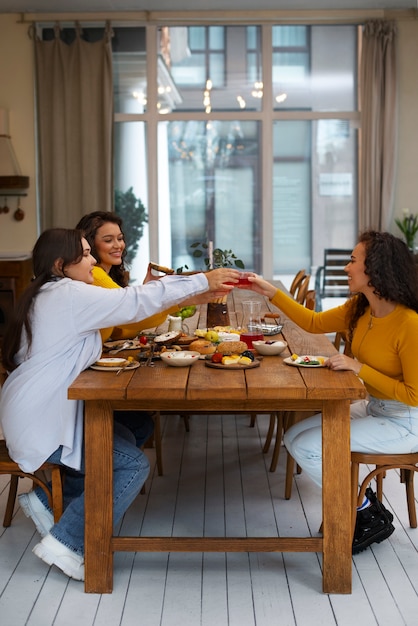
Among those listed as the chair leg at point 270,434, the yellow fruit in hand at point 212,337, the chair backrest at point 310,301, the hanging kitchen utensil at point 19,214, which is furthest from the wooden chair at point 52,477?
the hanging kitchen utensil at point 19,214

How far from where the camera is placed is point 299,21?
748 centimetres

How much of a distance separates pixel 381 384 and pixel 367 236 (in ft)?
1.82

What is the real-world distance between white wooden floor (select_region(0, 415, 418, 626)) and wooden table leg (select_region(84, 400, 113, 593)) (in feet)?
0.22

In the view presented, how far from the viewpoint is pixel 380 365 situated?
2.89 meters

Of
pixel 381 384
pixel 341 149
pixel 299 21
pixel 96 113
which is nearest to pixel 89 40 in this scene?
pixel 96 113

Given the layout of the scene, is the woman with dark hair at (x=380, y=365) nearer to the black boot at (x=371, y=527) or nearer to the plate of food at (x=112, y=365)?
the black boot at (x=371, y=527)

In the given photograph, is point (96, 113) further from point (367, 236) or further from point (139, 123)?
point (367, 236)

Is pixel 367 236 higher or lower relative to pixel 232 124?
lower

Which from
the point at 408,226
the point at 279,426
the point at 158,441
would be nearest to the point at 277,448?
the point at 279,426

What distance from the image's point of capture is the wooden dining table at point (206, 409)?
2527 mm

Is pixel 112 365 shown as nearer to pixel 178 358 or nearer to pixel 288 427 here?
pixel 178 358

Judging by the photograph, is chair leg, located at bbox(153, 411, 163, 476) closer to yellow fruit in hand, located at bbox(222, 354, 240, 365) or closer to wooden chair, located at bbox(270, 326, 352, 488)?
wooden chair, located at bbox(270, 326, 352, 488)

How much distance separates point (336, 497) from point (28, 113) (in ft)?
18.9

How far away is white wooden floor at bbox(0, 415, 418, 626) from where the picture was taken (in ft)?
8.18
